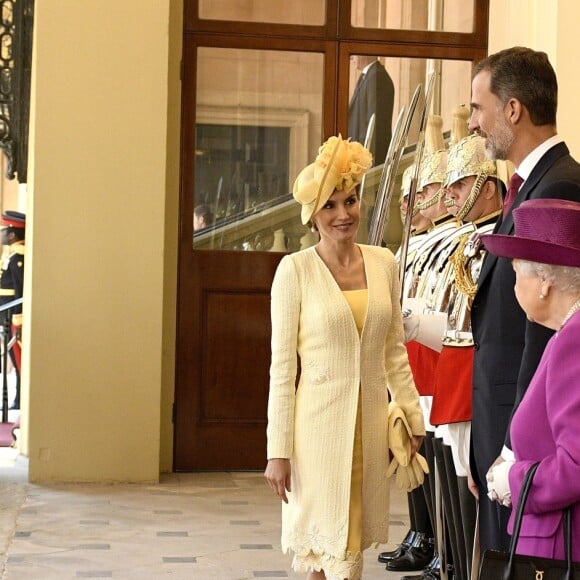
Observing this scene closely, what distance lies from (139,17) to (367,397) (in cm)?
368

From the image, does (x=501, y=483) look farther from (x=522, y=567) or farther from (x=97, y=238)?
(x=97, y=238)

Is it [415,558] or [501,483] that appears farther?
[415,558]

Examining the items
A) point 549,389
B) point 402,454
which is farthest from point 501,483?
point 402,454

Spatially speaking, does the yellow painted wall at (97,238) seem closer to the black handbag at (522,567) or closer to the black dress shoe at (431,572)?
the black dress shoe at (431,572)

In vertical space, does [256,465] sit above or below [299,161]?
below

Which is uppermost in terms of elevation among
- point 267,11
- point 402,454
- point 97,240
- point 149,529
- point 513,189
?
point 267,11

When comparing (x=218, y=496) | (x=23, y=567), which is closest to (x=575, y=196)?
(x=23, y=567)

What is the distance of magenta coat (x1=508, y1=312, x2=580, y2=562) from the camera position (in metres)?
2.20

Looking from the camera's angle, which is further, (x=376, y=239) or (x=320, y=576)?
(x=376, y=239)

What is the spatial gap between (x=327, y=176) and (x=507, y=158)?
21.9 inches

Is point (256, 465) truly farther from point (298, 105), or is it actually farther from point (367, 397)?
point (367, 397)

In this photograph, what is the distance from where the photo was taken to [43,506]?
19.1ft

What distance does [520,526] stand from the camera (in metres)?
2.22

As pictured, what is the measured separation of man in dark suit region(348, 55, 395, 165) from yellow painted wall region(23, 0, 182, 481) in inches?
47.9
